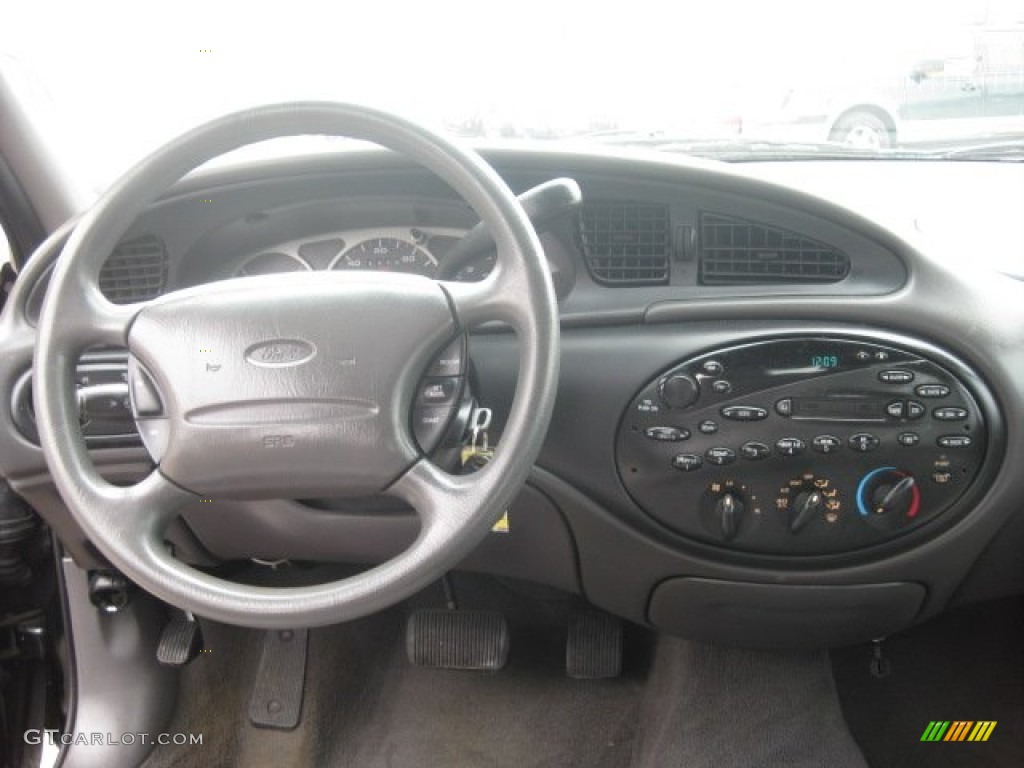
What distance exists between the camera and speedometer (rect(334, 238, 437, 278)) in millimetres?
1339

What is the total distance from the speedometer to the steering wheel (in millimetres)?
303

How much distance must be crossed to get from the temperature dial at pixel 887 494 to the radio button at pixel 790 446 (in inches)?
3.8

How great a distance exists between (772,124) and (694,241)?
0.34 metres

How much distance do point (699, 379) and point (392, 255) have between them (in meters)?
0.47

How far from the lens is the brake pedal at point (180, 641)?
1.75 metres

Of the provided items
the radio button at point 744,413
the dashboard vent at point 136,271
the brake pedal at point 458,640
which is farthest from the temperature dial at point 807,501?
the dashboard vent at point 136,271

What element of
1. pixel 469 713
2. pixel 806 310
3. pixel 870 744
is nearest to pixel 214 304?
pixel 806 310

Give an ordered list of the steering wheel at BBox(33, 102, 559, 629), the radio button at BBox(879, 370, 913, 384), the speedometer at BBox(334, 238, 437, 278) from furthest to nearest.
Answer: the speedometer at BBox(334, 238, 437, 278)
the radio button at BBox(879, 370, 913, 384)
the steering wheel at BBox(33, 102, 559, 629)

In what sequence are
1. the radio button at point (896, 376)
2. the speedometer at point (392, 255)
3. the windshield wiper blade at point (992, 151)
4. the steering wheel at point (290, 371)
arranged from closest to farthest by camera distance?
the steering wheel at point (290, 371)
the radio button at point (896, 376)
the speedometer at point (392, 255)
the windshield wiper blade at point (992, 151)

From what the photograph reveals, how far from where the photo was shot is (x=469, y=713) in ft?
5.74

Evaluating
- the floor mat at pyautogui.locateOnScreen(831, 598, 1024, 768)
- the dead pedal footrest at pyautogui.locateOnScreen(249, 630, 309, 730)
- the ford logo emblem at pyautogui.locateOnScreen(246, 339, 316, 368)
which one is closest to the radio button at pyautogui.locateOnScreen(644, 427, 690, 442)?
the ford logo emblem at pyautogui.locateOnScreen(246, 339, 316, 368)

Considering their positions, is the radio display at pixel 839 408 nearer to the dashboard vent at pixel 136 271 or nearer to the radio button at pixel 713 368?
the radio button at pixel 713 368

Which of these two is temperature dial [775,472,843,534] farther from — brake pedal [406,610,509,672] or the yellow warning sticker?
brake pedal [406,610,509,672]

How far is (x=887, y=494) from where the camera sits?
1.24 metres
